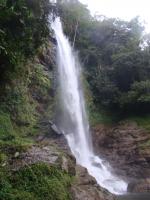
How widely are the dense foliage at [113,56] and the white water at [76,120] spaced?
2460 millimetres

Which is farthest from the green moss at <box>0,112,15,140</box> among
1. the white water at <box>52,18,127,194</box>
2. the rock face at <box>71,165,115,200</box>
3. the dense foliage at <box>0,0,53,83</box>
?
the white water at <box>52,18,127,194</box>

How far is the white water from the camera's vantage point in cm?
2189

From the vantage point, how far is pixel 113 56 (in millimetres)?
32844

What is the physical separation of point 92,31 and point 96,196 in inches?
1106

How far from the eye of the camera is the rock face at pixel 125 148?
A: 2348 centimetres

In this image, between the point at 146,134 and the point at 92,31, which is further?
the point at 92,31

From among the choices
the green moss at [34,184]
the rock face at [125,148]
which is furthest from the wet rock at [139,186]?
the green moss at [34,184]

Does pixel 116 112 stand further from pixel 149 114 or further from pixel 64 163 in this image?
pixel 64 163

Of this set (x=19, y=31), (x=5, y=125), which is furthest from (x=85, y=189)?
(x=19, y=31)

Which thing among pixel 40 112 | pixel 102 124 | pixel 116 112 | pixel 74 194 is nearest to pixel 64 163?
pixel 74 194

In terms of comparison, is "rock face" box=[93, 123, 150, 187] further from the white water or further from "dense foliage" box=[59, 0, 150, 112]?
"dense foliage" box=[59, 0, 150, 112]

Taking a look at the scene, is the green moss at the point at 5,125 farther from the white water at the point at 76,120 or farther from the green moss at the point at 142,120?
the green moss at the point at 142,120

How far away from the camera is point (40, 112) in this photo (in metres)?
22.7

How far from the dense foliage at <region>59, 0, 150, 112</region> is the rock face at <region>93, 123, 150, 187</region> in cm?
300
